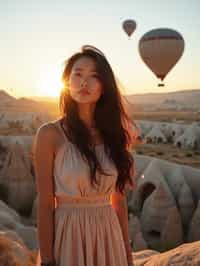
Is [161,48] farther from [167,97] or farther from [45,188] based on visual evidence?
[167,97]

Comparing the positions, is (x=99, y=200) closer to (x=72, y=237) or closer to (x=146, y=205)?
(x=72, y=237)

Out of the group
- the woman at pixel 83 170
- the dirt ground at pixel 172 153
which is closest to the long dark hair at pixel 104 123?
the woman at pixel 83 170

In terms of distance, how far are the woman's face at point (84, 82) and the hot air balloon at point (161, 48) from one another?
14725mm

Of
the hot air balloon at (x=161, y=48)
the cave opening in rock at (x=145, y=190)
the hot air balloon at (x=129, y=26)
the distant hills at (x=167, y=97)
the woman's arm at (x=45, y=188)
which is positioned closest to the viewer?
the woman's arm at (x=45, y=188)

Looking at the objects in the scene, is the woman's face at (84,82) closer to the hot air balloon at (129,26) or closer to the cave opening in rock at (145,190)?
the cave opening in rock at (145,190)

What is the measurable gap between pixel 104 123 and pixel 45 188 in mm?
428

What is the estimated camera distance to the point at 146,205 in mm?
13242

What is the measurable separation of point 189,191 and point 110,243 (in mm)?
12129

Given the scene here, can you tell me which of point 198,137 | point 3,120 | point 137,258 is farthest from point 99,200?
point 3,120

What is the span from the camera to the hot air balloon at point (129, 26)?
2314 centimetres

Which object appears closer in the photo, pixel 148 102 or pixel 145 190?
pixel 145 190

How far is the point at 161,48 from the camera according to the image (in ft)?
53.7

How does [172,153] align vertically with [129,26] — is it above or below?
below

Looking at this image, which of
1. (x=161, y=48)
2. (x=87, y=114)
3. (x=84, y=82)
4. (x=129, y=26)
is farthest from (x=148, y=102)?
(x=84, y=82)
